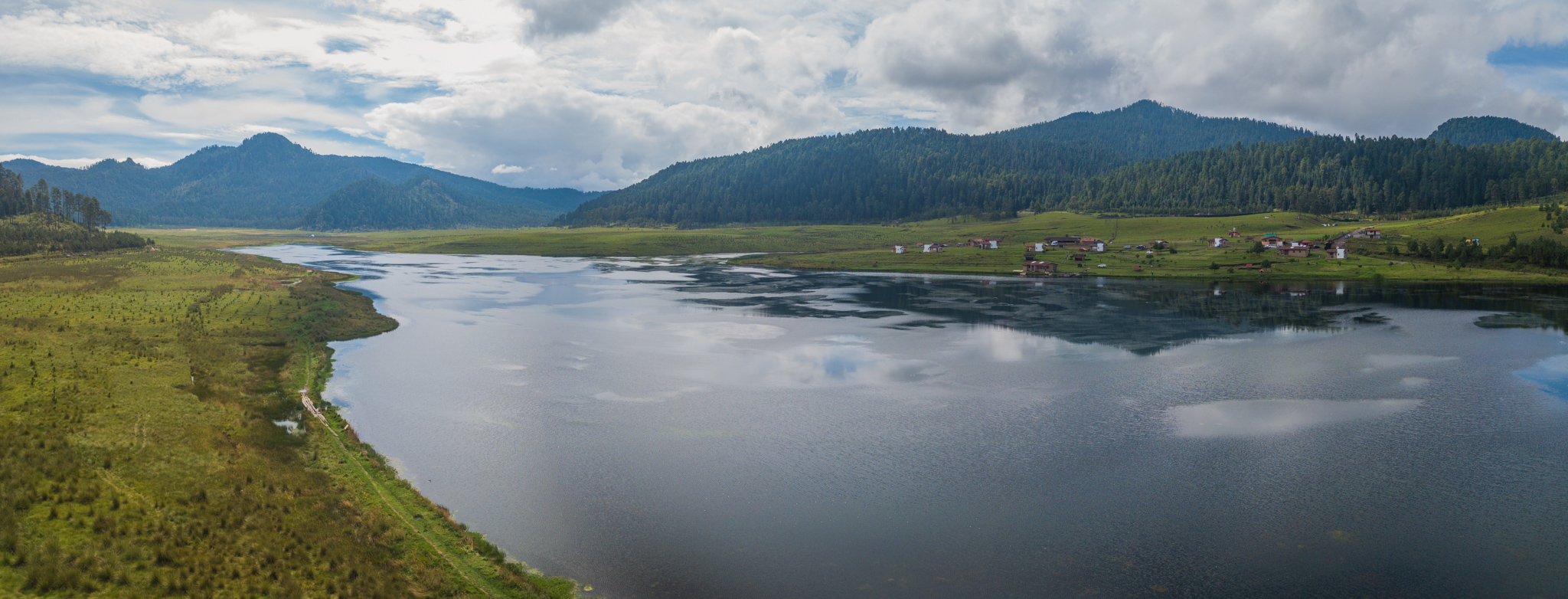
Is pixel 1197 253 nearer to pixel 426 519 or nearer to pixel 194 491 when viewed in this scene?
pixel 426 519

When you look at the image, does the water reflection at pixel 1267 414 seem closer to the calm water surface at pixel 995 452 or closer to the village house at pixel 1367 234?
the calm water surface at pixel 995 452

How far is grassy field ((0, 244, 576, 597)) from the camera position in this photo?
1739cm

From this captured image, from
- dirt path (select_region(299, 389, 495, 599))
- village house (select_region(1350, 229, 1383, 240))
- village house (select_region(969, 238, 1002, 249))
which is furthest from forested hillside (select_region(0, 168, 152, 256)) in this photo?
village house (select_region(1350, 229, 1383, 240))

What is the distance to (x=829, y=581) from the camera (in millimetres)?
20062

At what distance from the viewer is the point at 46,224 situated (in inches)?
5187

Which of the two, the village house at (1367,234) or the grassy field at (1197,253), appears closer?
the grassy field at (1197,253)

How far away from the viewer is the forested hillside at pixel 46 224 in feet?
365

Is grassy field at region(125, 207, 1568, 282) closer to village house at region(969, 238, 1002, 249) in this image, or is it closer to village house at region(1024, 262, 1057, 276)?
village house at region(1024, 262, 1057, 276)

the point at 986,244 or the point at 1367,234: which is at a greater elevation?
the point at 1367,234

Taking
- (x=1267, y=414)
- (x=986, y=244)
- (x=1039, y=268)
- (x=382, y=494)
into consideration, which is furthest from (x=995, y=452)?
(x=986, y=244)

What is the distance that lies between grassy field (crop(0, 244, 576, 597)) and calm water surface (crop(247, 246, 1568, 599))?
1929 millimetres

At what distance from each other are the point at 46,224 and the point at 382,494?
507ft

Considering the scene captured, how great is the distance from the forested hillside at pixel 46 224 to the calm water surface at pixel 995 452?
8879 cm

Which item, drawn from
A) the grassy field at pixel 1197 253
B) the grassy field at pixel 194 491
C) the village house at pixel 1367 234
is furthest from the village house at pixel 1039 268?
the grassy field at pixel 194 491
